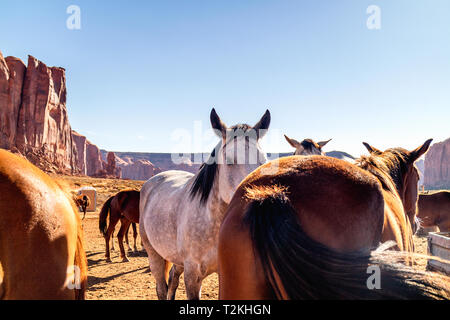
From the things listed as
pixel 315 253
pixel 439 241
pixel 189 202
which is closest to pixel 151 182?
pixel 189 202

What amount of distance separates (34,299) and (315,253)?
4.47 ft

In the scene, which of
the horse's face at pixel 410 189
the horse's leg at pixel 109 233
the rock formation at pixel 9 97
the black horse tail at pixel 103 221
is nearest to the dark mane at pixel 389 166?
the horse's face at pixel 410 189

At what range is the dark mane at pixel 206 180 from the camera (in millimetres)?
2746

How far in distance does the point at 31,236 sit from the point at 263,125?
2.11 m

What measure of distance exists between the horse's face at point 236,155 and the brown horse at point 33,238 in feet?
4.32

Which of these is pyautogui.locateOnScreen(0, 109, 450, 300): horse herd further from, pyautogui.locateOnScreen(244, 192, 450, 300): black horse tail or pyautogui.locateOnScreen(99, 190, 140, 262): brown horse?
pyautogui.locateOnScreen(99, 190, 140, 262): brown horse

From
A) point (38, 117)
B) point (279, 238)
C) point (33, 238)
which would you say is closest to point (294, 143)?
point (279, 238)

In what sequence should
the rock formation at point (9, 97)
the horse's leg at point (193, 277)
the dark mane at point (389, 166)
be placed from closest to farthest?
the dark mane at point (389, 166) < the horse's leg at point (193, 277) < the rock formation at point (9, 97)

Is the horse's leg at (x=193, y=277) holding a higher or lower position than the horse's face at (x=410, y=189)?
lower

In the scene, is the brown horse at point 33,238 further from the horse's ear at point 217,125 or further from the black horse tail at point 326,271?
the horse's ear at point 217,125

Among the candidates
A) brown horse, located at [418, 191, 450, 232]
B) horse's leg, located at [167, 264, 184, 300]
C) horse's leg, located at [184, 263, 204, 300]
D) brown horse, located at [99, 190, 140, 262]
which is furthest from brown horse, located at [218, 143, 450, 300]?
brown horse, located at [418, 191, 450, 232]

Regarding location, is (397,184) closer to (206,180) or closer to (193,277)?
(206,180)

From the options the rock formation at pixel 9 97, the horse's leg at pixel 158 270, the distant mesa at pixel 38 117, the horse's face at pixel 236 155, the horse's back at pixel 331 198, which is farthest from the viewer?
the distant mesa at pixel 38 117
